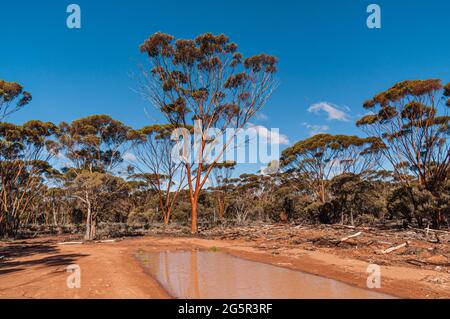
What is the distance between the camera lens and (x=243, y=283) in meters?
7.87

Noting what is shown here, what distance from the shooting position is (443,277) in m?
7.91

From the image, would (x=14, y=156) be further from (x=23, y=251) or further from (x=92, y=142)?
(x=23, y=251)

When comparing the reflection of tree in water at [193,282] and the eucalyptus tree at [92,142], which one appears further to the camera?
the eucalyptus tree at [92,142]

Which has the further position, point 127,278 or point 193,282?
point 127,278

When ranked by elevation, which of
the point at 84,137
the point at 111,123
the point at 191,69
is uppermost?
the point at 191,69

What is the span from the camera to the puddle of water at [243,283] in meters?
6.64

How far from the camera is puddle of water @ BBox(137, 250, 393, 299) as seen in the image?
664cm

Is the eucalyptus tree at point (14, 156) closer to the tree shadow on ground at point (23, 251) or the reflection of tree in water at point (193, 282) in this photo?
the tree shadow on ground at point (23, 251)

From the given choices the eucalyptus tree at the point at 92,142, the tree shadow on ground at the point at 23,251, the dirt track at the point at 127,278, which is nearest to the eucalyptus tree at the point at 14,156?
the eucalyptus tree at the point at 92,142

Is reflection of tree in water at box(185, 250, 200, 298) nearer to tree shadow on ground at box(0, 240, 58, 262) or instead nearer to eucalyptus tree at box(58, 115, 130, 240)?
tree shadow on ground at box(0, 240, 58, 262)

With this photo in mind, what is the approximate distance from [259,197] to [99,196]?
1568 inches

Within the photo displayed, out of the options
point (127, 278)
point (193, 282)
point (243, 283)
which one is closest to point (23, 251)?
point (127, 278)
